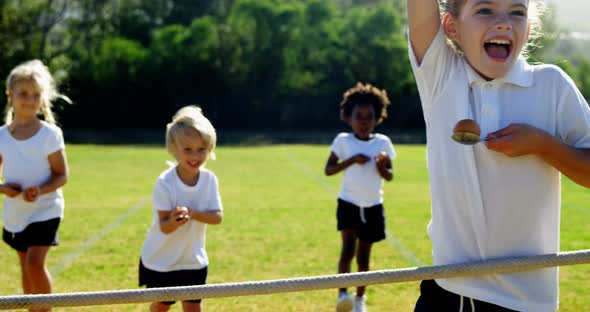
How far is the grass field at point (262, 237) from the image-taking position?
7.16 metres

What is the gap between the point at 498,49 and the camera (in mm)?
2684

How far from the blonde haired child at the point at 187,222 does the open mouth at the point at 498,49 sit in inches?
→ 104

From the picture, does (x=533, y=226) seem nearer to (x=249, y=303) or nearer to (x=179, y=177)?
(x=179, y=177)

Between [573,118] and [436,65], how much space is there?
53 centimetres

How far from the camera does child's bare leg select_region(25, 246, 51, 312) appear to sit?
5.68 m

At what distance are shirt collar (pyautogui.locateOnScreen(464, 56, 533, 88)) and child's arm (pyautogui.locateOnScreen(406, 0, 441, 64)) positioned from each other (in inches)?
8.1

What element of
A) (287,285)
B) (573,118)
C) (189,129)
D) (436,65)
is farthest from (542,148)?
(189,129)

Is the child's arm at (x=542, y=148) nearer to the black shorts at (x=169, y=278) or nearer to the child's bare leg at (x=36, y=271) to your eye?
the black shorts at (x=169, y=278)

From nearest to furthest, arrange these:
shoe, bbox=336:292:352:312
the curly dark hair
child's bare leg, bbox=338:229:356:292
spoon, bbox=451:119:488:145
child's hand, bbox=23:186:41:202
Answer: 1. spoon, bbox=451:119:488:145
2. child's hand, bbox=23:186:41:202
3. shoe, bbox=336:292:352:312
4. child's bare leg, bbox=338:229:356:292
5. the curly dark hair

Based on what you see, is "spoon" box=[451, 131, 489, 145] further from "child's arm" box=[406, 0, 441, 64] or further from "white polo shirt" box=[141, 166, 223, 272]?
"white polo shirt" box=[141, 166, 223, 272]

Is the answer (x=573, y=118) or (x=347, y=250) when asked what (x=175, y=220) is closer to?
(x=347, y=250)

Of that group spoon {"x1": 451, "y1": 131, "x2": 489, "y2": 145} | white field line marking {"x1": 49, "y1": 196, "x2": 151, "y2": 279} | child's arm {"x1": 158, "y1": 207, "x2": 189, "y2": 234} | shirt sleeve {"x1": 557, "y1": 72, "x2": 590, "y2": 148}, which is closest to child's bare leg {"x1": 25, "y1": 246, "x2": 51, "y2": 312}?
child's arm {"x1": 158, "y1": 207, "x2": 189, "y2": 234}

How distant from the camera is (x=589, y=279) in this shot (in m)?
7.57

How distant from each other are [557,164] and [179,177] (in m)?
3.04
